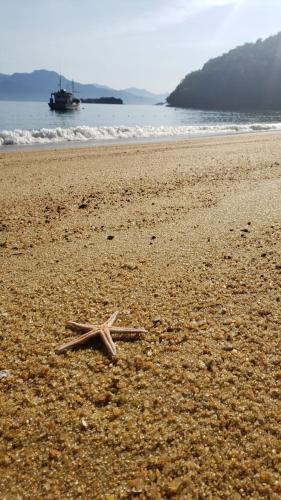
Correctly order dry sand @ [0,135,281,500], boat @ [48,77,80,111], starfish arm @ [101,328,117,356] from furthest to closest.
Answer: boat @ [48,77,80,111] → starfish arm @ [101,328,117,356] → dry sand @ [0,135,281,500]

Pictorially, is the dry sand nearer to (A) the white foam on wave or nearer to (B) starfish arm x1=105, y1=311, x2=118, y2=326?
(B) starfish arm x1=105, y1=311, x2=118, y2=326

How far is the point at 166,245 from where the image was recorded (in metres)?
5.37

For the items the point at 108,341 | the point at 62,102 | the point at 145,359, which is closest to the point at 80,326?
the point at 108,341

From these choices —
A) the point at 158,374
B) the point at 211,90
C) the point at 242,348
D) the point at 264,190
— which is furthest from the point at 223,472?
the point at 211,90

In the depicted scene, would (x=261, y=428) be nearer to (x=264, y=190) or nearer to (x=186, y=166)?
(x=264, y=190)

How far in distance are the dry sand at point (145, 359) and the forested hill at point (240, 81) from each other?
151915 mm

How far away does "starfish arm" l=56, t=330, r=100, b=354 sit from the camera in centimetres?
308

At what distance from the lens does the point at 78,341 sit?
3113 millimetres

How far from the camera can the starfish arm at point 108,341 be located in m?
3.01

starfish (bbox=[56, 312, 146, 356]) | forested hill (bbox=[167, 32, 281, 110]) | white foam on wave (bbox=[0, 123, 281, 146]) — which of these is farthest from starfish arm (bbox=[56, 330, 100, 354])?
forested hill (bbox=[167, 32, 281, 110])

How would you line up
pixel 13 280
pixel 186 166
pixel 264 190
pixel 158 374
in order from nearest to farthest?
pixel 158 374 < pixel 13 280 < pixel 264 190 < pixel 186 166

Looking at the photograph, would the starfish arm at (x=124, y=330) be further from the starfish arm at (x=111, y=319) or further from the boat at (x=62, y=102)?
the boat at (x=62, y=102)

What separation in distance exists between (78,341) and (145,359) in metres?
0.57

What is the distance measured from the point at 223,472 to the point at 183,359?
0.97 metres
